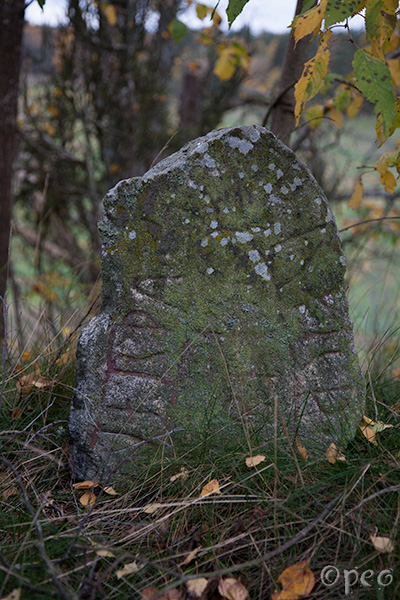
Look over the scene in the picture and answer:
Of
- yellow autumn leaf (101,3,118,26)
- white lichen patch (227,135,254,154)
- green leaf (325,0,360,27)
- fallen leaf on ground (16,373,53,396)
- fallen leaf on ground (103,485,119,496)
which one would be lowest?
fallen leaf on ground (103,485,119,496)

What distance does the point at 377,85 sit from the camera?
142cm

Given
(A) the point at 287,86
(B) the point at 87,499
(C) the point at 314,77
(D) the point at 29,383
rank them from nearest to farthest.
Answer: (C) the point at 314,77, (B) the point at 87,499, (D) the point at 29,383, (A) the point at 287,86

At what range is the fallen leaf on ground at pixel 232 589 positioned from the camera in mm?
1306

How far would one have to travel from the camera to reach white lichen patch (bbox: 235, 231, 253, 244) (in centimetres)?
181

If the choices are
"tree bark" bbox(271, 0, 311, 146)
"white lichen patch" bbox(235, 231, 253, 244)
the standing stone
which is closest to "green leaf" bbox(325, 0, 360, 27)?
the standing stone

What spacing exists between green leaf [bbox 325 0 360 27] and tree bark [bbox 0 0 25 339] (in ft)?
6.89

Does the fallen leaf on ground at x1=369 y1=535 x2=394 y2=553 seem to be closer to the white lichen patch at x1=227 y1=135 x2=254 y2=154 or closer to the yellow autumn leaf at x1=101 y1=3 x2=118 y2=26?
the white lichen patch at x1=227 y1=135 x2=254 y2=154

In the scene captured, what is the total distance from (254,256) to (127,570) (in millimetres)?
1152

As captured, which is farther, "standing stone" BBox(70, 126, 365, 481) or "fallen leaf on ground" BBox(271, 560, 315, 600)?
"standing stone" BBox(70, 126, 365, 481)

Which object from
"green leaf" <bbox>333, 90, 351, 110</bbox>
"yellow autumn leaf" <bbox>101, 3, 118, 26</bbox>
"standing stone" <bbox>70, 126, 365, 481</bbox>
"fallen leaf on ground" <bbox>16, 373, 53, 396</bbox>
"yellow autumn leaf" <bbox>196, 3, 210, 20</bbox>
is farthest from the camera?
"yellow autumn leaf" <bbox>101, 3, 118, 26</bbox>

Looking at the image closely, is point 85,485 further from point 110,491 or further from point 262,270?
point 262,270

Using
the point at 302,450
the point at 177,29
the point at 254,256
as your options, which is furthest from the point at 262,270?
the point at 177,29

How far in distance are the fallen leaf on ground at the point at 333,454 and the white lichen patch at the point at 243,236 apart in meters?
0.84

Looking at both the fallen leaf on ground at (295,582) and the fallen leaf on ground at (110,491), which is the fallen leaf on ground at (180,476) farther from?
the fallen leaf on ground at (295,582)
